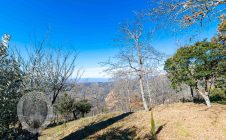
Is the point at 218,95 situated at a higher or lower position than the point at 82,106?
higher

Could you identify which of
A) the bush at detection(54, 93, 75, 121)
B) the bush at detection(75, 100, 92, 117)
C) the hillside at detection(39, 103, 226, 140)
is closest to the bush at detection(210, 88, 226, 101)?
the hillside at detection(39, 103, 226, 140)

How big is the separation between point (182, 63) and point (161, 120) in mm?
7178

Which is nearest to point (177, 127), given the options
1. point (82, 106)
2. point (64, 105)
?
point (64, 105)

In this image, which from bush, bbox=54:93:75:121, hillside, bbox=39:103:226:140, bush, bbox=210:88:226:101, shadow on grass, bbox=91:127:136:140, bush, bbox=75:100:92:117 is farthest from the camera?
bush, bbox=75:100:92:117

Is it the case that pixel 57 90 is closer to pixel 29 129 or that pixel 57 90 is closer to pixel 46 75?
pixel 46 75

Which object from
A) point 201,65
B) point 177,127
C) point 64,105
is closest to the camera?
point 177,127

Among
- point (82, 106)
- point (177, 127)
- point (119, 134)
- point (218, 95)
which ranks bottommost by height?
point (119, 134)

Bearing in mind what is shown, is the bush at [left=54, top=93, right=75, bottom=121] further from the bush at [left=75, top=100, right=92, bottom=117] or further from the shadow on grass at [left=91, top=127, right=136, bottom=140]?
the shadow on grass at [left=91, top=127, right=136, bottom=140]

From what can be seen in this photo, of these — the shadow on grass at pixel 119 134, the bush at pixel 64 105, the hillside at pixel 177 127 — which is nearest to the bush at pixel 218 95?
the hillside at pixel 177 127

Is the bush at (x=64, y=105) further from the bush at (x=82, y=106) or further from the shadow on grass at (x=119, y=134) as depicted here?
the shadow on grass at (x=119, y=134)

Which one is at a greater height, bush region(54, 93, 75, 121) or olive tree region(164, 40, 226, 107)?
olive tree region(164, 40, 226, 107)

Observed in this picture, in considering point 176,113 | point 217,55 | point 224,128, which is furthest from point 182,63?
point 224,128

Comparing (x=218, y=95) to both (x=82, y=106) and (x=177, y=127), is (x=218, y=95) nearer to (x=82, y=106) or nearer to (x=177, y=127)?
(x=177, y=127)

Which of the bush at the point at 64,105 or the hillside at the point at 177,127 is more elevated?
the bush at the point at 64,105
